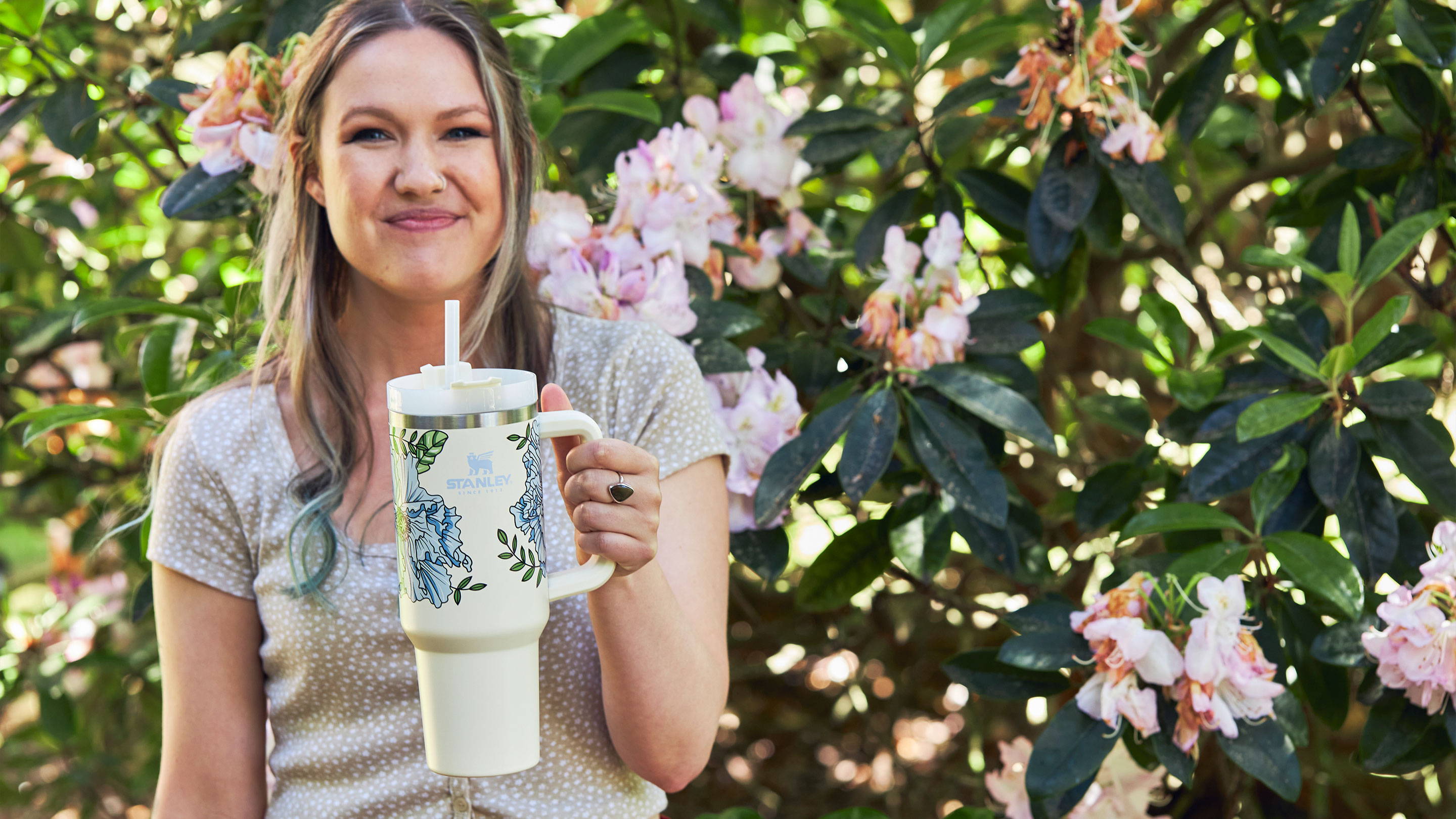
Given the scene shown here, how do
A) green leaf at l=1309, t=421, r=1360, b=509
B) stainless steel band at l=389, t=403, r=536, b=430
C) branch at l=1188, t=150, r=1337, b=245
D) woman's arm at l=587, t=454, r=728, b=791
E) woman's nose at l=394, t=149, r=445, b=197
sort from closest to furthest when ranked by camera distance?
stainless steel band at l=389, t=403, r=536, b=430 → woman's arm at l=587, t=454, r=728, b=791 → woman's nose at l=394, t=149, r=445, b=197 → green leaf at l=1309, t=421, r=1360, b=509 → branch at l=1188, t=150, r=1337, b=245

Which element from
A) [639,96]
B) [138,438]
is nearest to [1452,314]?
[639,96]

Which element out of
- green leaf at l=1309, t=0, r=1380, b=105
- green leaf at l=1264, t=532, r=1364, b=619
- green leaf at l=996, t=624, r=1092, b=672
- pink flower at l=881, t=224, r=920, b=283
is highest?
green leaf at l=1309, t=0, r=1380, b=105

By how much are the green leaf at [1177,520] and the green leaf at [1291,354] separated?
17cm

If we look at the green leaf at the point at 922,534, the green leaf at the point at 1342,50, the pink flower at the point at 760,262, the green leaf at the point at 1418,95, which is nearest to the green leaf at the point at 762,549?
the green leaf at the point at 922,534

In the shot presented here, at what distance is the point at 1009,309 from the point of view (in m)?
1.53

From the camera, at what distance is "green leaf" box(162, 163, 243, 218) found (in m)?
1.46

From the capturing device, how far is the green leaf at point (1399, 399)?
52.4 inches

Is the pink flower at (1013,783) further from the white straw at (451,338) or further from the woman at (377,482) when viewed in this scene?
the white straw at (451,338)

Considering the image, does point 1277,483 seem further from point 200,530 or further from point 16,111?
point 16,111

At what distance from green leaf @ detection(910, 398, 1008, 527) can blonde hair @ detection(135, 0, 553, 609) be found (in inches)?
16.1

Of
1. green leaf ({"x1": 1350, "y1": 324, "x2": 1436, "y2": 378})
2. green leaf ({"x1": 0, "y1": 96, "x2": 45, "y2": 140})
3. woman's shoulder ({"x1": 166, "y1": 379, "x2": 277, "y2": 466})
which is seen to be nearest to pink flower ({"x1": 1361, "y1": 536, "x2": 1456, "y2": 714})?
green leaf ({"x1": 1350, "y1": 324, "x2": 1436, "y2": 378})

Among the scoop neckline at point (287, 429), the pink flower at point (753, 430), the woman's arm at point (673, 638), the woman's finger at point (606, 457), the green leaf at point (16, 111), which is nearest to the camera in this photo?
the woman's finger at point (606, 457)

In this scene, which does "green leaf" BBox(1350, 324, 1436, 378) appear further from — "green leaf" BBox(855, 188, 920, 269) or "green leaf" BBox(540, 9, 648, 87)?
"green leaf" BBox(540, 9, 648, 87)

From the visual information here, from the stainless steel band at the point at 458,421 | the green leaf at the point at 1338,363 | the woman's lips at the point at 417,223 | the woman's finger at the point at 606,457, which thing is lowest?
the green leaf at the point at 1338,363
